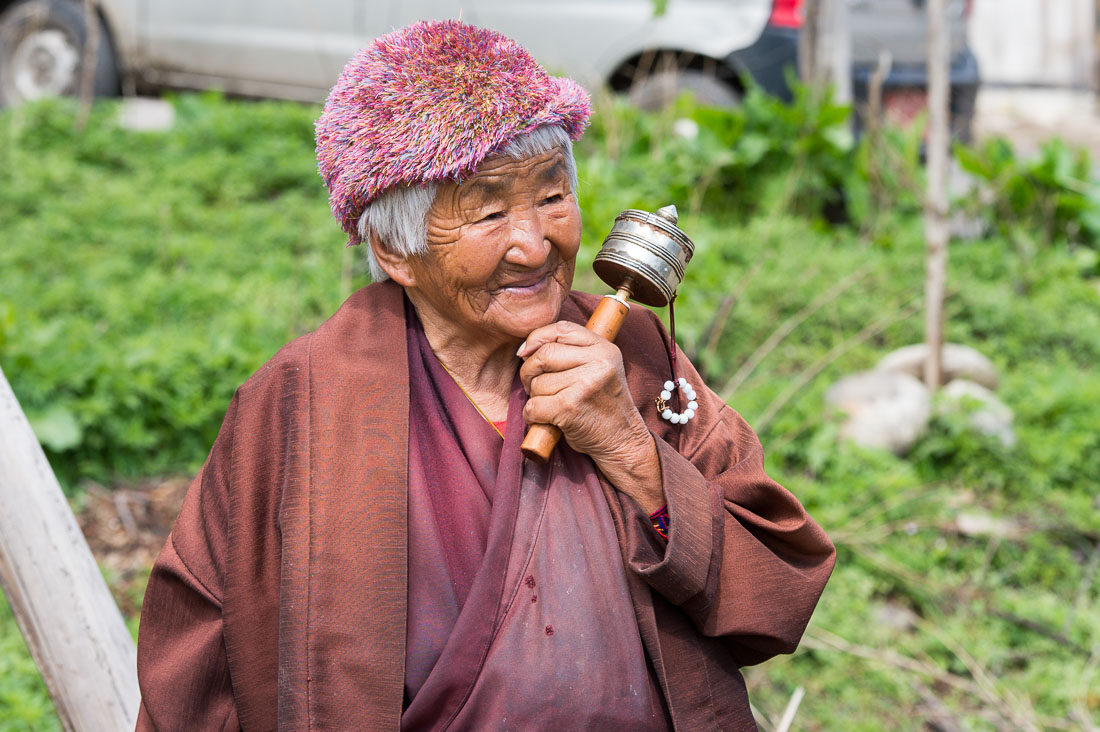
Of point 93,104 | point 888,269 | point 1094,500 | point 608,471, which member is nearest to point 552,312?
point 608,471

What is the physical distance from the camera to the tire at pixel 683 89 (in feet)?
22.5

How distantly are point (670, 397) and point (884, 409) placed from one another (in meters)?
2.82

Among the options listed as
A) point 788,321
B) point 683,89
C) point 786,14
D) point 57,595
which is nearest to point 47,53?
point 683,89

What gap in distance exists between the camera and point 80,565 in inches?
79.0

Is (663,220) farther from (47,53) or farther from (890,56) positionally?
(47,53)

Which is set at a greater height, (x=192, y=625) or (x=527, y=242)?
(x=527, y=242)

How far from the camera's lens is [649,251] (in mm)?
1739

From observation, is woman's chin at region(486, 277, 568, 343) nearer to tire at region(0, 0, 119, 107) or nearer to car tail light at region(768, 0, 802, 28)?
car tail light at region(768, 0, 802, 28)

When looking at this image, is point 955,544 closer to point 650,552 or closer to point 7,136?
point 650,552

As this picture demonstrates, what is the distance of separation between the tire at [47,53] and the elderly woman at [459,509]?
20.6 ft

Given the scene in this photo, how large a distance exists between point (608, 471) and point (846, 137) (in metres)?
5.00

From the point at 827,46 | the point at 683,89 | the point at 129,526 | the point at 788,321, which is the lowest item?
the point at 129,526

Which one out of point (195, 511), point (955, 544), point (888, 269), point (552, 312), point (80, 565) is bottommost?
point (955, 544)

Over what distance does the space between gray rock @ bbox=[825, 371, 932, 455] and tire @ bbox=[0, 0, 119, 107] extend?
546cm
